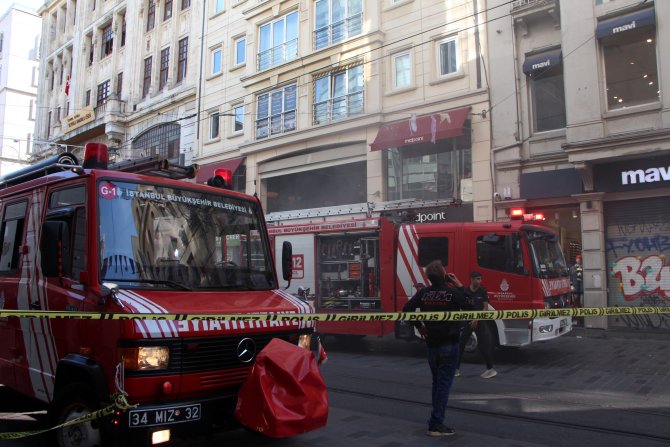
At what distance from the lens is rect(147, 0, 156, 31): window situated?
29.7m

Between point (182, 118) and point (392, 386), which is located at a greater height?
point (182, 118)

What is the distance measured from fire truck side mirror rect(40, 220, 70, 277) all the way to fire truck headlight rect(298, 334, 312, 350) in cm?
211

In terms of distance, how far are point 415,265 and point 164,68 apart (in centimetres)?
2310

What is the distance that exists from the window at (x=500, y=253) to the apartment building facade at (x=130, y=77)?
17.2 metres

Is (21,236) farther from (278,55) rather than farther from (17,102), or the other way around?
(17,102)

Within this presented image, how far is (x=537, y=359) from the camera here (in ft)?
33.6

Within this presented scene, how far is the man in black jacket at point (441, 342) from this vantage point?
543 cm

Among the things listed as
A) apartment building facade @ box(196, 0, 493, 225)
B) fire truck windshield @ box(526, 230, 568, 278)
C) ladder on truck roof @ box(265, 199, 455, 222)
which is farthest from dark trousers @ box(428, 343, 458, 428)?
apartment building facade @ box(196, 0, 493, 225)

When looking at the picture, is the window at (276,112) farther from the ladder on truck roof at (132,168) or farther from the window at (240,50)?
the ladder on truck roof at (132,168)

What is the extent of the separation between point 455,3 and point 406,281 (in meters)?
11.0

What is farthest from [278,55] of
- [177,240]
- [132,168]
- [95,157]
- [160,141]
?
[177,240]

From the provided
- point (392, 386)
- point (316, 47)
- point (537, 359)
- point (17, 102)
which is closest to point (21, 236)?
point (392, 386)

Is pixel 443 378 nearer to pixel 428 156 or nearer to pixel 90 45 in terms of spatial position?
pixel 428 156

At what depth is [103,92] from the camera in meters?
33.0
